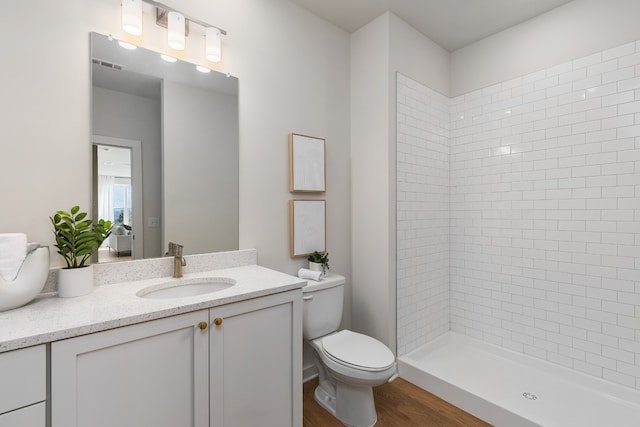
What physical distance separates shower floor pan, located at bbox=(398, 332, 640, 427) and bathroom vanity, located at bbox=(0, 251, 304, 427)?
44.1 inches

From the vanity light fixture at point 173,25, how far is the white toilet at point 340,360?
1.52 meters

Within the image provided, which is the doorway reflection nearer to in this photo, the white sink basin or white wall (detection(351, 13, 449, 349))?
the white sink basin

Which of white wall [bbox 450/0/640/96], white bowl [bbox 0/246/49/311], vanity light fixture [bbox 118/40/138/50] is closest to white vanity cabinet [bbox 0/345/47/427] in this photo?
white bowl [bbox 0/246/49/311]

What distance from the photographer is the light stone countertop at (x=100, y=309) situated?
931 mm

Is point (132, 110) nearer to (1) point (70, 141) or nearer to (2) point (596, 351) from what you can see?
(1) point (70, 141)

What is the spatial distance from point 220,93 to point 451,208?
2163 mm

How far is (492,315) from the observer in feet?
8.53

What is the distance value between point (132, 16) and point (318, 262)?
1718 millimetres

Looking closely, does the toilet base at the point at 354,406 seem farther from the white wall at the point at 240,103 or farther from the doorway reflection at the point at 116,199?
the doorway reflection at the point at 116,199

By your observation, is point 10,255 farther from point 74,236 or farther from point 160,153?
point 160,153

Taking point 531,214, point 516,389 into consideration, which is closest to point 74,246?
point 516,389

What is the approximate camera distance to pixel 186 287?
1.61 metres

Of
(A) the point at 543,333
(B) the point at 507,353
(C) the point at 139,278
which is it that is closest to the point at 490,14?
(A) the point at 543,333

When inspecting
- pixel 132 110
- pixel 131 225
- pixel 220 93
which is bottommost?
pixel 131 225
